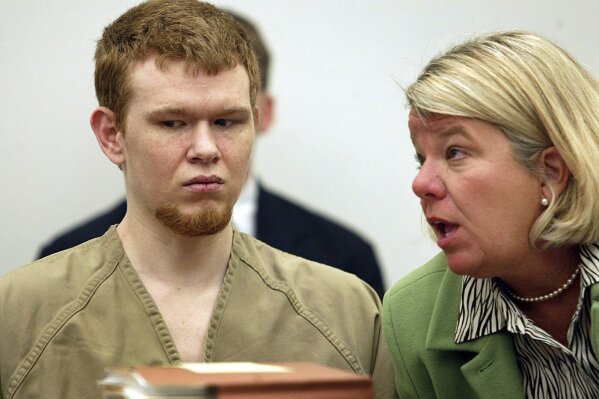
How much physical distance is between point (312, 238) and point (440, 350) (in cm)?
100

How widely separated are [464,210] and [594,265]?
0.89 ft

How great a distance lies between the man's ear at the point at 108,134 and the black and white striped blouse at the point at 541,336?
76 centimetres

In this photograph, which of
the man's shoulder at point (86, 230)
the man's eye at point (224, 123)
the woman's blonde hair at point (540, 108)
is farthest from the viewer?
the man's shoulder at point (86, 230)

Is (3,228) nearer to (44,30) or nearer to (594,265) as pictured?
(44,30)

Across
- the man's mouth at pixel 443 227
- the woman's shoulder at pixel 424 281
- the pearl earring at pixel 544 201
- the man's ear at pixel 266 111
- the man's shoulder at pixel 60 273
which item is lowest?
the woman's shoulder at pixel 424 281

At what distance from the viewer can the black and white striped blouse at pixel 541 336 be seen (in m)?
2.21

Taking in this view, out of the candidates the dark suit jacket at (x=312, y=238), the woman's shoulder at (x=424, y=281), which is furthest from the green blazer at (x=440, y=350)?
the dark suit jacket at (x=312, y=238)

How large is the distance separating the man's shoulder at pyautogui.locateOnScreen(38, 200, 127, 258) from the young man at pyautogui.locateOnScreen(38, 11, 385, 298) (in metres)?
0.06

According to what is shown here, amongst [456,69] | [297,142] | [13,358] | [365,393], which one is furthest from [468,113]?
[297,142]

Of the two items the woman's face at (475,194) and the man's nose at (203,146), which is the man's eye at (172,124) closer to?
the man's nose at (203,146)

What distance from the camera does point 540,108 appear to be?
217 centimetres

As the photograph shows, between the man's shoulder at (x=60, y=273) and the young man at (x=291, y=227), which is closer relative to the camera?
the man's shoulder at (x=60, y=273)

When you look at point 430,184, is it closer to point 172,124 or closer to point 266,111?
point 172,124

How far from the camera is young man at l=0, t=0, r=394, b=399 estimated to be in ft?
7.34
